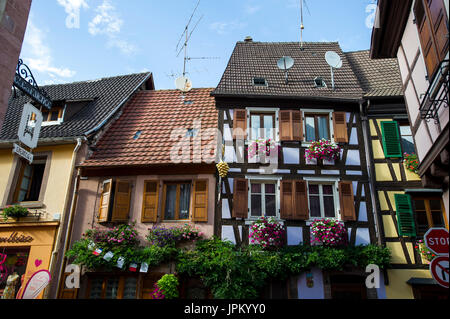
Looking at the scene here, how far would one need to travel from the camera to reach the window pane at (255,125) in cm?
Result: 1314

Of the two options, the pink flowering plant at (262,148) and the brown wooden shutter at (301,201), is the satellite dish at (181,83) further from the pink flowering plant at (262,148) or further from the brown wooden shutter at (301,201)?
the brown wooden shutter at (301,201)

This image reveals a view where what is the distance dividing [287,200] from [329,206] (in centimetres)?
138

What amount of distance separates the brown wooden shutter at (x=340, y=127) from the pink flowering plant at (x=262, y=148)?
2126mm

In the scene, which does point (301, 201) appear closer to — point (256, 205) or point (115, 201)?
point (256, 205)

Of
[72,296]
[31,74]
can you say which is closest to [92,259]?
[72,296]

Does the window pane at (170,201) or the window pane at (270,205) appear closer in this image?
the window pane at (270,205)

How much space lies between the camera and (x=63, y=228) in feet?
39.3

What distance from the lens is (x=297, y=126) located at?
1298 centimetres

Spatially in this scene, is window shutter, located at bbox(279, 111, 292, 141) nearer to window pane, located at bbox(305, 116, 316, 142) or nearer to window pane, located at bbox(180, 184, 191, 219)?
window pane, located at bbox(305, 116, 316, 142)

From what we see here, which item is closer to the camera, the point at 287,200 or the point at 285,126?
the point at 287,200

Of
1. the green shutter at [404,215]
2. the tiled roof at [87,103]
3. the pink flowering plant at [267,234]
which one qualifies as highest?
the tiled roof at [87,103]

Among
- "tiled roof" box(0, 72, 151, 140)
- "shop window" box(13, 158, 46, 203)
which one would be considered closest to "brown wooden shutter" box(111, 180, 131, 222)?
"tiled roof" box(0, 72, 151, 140)

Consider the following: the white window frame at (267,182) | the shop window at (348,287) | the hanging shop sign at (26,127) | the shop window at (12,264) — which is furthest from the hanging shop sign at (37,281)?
the shop window at (348,287)

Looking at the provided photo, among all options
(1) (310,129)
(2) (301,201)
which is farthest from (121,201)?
(1) (310,129)
